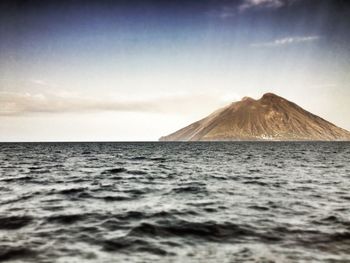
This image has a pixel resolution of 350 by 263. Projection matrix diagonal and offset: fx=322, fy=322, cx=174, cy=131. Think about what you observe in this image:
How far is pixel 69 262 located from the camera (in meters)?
8.66

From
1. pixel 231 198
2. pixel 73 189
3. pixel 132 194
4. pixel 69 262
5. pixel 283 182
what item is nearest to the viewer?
pixel 69 262

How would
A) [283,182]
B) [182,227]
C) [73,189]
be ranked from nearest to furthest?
[182,227] < [73,189] < [283,182]

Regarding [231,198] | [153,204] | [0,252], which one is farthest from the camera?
[231,198]

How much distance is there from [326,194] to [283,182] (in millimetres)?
5702

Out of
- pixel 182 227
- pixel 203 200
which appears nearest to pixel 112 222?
pixel 182 227

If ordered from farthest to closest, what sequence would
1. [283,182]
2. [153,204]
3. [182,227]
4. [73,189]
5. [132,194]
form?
[283,182] < [73,189] < [132,194] < [153,204] < [182,227]

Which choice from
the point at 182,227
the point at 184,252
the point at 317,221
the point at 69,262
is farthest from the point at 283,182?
the point at 69,262

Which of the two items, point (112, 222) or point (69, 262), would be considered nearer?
point (69, 262)

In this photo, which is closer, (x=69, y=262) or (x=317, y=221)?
(x=69, y=262)

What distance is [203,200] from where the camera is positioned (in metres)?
17.4

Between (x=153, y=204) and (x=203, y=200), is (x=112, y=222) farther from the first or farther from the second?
(x=203, y=200)

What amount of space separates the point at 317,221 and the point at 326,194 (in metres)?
7.17

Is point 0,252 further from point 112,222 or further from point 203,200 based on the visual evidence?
point 203,200

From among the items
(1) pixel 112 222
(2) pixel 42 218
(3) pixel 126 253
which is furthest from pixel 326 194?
(2) pixel 42 218
